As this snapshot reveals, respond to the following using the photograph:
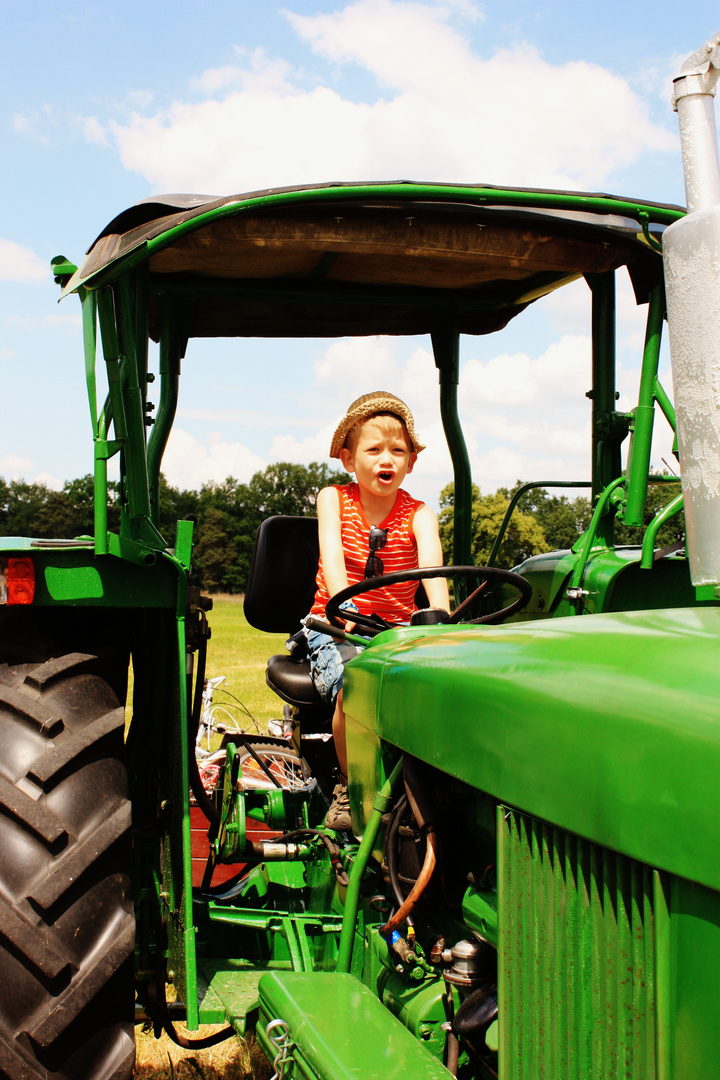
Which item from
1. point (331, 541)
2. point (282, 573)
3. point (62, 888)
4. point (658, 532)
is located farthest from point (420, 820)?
point (282, 573)

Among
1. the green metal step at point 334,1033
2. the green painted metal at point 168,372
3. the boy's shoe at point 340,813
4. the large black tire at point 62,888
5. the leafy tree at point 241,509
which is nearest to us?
the green metal step at point 334,1033

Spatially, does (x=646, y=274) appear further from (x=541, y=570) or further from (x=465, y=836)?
(x=465, y=836)

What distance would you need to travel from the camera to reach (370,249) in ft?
8.51

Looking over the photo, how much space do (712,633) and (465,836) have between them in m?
0.84

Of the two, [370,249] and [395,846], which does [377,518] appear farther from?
[395,846]

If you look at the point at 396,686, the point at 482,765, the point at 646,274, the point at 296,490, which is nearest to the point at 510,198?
the point at 646,274

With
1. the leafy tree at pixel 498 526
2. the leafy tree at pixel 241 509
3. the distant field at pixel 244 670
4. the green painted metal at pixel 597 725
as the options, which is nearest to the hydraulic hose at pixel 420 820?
the green painted metal at pixel 597 725

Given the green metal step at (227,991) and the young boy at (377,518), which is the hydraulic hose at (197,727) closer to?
the young boy at (377,518)

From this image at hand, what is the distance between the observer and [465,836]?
1.89 metres

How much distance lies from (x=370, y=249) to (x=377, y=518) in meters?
0.99

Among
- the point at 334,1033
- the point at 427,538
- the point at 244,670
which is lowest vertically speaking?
the point at 244,670

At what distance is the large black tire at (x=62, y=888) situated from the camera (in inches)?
70.7

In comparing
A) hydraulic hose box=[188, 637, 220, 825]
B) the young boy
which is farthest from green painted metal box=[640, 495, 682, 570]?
hydraulic hose box=[188, 637, 220, 825]

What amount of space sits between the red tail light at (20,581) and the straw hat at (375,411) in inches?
54.6
